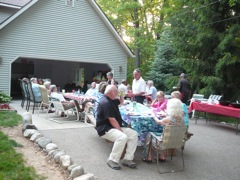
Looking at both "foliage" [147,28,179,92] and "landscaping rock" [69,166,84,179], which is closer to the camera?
"landscaping rock" [69,166,84,179]

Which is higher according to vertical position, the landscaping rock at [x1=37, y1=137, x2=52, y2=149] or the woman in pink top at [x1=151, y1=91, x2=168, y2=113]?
the woman in pink top at [x1=151, y1=91, x2=168, y2=113]

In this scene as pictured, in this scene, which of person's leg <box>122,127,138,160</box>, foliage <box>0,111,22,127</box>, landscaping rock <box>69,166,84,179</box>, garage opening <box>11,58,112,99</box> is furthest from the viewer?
garage opening <box>11,58,112,99</box>

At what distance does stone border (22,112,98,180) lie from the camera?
12.9ft

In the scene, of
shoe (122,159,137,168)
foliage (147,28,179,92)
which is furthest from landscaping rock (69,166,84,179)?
foliage (147,28,179,92)

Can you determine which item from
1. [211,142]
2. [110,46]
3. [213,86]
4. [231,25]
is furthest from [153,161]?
[110,46]

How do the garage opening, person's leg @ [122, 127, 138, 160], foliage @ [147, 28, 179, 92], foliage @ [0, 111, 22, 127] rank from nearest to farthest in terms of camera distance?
1. person's leg @ [122, 127, 138, 160]
2. foliage @ [0, 111, 22, 127]
3. foliage @ [147, 28, 179, 92]
4. the garage opening

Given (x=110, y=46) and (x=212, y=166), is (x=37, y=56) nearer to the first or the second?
(x=110, y=46)

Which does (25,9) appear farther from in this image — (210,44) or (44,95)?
(210,44)

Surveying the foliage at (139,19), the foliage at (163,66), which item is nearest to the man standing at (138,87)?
the foliage at (163,66)

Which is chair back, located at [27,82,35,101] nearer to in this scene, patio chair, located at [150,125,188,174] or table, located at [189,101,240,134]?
table, located at [189,101,240,134]

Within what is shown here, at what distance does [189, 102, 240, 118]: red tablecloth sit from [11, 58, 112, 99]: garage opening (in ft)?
34.7

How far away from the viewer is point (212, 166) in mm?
4996

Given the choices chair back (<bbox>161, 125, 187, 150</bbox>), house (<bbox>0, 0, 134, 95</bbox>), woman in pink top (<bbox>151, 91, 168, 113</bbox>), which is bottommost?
chair back (<bbox>161, 125, 187, 150</bbox>)

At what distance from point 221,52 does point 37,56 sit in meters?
9.35
